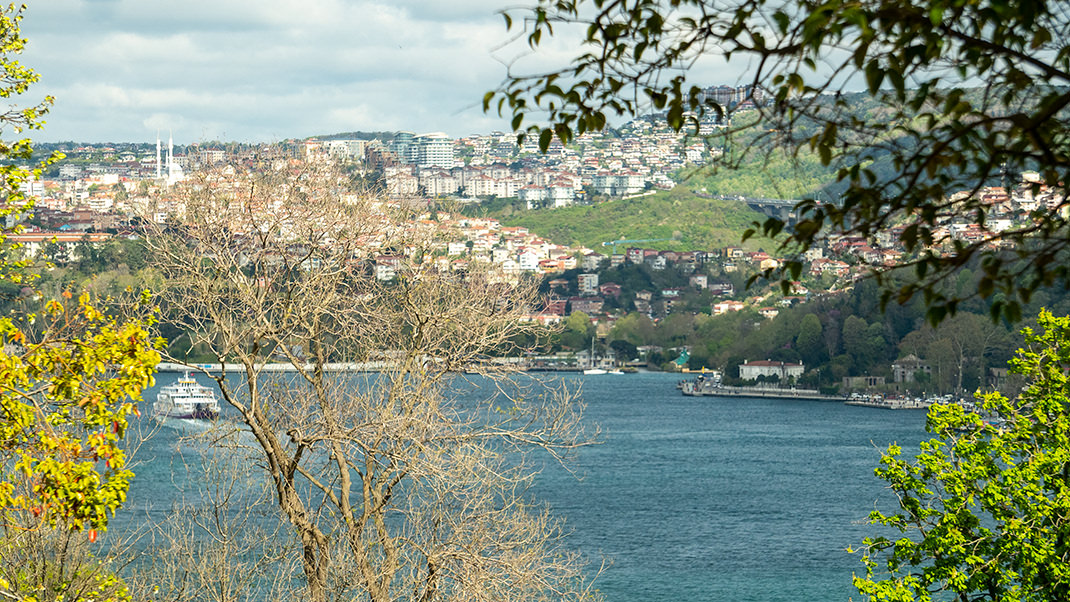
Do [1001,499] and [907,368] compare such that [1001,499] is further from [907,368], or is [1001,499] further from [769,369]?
[769,369]

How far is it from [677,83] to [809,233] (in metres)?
0.70

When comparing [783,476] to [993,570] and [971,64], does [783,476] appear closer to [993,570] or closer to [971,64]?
[993,570]

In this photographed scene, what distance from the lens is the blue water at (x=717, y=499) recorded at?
2877 cm

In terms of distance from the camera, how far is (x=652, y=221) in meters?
144

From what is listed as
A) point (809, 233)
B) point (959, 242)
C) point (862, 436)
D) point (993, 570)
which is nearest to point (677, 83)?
point (809, 233)

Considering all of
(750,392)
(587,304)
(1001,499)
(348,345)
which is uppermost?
(348,345)

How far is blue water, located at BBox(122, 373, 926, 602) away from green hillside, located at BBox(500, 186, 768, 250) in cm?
7130

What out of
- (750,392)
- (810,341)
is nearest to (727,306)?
(810,341)

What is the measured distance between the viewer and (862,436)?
189 feet

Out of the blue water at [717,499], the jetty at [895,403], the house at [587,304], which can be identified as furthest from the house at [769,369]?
the house at [587,304]

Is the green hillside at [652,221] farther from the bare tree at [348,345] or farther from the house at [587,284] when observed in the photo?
the bare tree at [348,345]

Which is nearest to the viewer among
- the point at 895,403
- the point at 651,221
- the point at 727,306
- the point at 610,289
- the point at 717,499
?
the point at 717,499

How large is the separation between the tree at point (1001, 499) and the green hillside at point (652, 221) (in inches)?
4732

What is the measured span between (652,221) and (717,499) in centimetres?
10634
